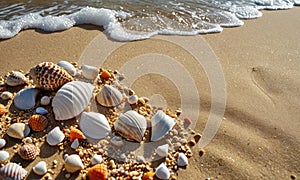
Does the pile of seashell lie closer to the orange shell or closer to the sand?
the orange shell

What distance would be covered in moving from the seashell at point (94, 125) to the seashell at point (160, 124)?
0.33m

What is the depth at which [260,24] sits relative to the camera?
430 centimetres

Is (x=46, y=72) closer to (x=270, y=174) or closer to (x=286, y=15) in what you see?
(x=270, y=174)

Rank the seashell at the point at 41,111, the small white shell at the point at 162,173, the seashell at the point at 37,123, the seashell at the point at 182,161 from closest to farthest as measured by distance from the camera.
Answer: the small white shell at the point at 162,173 < the seashell at the point at 182,161 < the seashell at the point at 37,123 < the seashell at the point at 41,111

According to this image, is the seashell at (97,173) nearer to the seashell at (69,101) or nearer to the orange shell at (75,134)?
the orange shell at (75,134)

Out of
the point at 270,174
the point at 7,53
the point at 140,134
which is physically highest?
the point at 7,53

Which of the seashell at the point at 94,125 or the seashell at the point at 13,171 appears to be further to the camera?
the seashell at the point at 94,125

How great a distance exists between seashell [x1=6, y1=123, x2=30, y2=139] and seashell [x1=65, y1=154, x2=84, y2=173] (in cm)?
42

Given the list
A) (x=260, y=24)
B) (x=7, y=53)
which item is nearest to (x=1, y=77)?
(x=7, y=53)

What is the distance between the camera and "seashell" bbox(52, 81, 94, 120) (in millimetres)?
2422

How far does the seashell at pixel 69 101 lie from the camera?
2.42m

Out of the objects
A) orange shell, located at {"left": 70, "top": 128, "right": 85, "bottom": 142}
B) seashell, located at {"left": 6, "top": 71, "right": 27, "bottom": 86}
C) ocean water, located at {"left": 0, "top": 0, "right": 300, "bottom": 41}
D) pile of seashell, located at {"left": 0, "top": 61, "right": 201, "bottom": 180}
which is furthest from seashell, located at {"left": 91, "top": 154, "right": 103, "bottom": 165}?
ocean water, located at {"left": 0, "top": 0, "right": 300, "bottom": 41}

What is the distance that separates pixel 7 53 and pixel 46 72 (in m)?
1.03

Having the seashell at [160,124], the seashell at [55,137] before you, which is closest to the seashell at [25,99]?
the seashell at [55,137]
